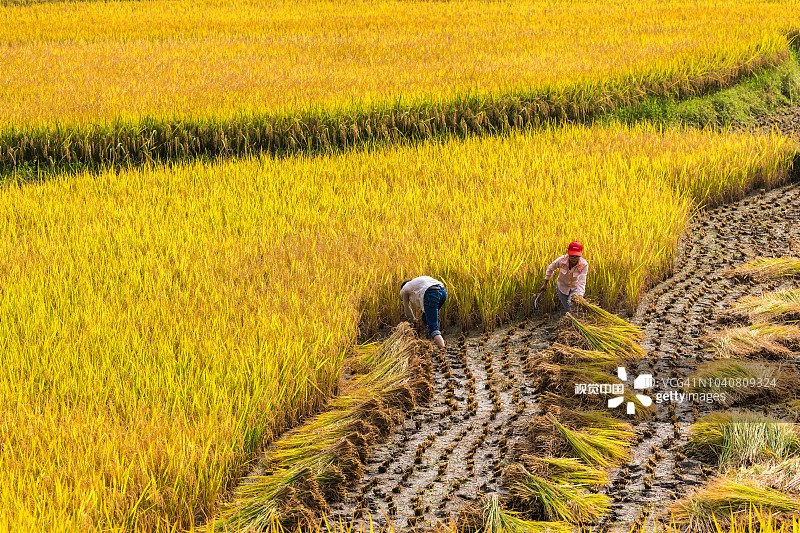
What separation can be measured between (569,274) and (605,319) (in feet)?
0.95

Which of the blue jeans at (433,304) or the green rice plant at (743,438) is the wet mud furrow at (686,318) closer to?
the green rice plant at (743,438)

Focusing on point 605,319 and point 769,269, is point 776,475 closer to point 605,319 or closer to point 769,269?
point 605,319

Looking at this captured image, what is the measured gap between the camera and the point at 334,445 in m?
2.57

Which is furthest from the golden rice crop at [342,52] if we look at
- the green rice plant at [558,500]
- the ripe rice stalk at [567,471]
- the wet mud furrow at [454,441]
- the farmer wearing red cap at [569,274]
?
the green rice plant at [558,500]

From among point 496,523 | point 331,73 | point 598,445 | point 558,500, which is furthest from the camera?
point 331,73

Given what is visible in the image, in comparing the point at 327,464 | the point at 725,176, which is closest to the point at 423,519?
the point at 327,464

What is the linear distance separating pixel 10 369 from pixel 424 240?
2.24 metres

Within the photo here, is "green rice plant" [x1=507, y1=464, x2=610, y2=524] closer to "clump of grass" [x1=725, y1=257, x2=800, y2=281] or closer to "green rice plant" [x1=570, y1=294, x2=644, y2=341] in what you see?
"green rice plant" [x1=570, y1=294, x2=644, y2=341]

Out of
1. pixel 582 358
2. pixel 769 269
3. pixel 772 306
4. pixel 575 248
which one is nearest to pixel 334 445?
pixel 582 358

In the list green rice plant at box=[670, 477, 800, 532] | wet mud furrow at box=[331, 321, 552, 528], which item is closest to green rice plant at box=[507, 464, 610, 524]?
wet mud furrow at box=[331, 321, 552, 528]

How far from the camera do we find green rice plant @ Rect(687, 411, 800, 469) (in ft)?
8.15

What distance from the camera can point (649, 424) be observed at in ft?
9.23


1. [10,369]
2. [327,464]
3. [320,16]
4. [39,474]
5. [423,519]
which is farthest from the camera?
[320,16]

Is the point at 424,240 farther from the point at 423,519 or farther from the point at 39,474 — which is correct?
the point at 39,474
